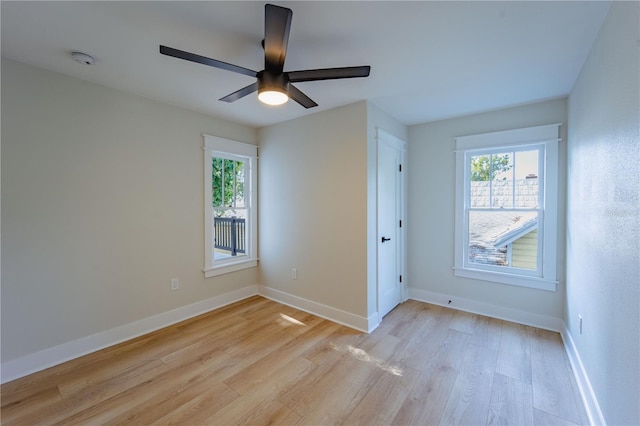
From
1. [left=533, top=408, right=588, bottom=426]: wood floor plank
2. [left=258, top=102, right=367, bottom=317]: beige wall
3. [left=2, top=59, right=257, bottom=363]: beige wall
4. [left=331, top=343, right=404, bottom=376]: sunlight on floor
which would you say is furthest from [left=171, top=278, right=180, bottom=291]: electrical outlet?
[left=533, top=408, right=588, bottom=426]: wood floor plank

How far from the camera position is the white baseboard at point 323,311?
290 centimetres

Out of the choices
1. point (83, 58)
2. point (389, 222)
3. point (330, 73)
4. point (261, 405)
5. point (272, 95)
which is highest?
point (83, 58)

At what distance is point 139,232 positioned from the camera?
279 cm

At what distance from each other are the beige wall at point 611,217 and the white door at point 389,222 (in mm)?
1710

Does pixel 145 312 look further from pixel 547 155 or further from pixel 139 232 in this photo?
pixel 547 155

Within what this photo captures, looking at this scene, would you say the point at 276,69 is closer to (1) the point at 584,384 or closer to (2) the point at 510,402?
(2) the point at 510,402

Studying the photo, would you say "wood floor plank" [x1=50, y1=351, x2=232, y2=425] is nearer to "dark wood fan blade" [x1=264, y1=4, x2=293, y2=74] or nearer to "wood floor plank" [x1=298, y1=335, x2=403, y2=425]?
"wood floor plank" [x1=298, y1=335, x2=403, y2=425]

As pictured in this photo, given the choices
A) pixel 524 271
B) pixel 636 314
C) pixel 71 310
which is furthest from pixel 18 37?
pixel 524 271

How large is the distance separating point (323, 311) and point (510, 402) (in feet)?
6.26

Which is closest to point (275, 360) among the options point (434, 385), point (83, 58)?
point (434, 385)

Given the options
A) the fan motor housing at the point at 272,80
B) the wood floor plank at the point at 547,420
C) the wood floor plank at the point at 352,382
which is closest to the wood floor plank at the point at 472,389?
the wood floor plank at the point at 547,420

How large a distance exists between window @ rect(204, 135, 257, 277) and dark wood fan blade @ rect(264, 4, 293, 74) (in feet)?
6.75

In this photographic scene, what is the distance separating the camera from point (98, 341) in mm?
2498

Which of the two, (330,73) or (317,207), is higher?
(330,73)
